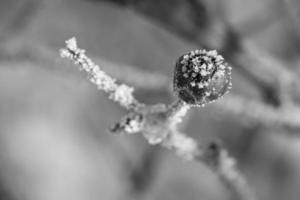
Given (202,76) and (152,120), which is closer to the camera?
(202,76)

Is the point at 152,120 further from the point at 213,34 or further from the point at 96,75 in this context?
the point at 213,34

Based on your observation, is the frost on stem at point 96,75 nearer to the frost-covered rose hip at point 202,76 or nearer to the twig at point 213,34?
the frost-covered rose hip at point 202,76

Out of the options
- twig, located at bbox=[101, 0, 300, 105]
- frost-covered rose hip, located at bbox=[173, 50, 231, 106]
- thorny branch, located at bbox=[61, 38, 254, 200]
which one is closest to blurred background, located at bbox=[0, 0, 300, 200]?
twig, located at bbox=[101, 0, 300, 105]

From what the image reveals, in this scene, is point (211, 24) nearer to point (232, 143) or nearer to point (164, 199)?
point (232, 143)

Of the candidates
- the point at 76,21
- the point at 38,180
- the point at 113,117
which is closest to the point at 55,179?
the point at 38,180

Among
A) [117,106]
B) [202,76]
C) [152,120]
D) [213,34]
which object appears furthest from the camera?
[117,106]

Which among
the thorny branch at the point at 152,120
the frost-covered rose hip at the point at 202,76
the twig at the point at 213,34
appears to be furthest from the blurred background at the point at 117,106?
the frost-covered rose hip at the point at 202,76

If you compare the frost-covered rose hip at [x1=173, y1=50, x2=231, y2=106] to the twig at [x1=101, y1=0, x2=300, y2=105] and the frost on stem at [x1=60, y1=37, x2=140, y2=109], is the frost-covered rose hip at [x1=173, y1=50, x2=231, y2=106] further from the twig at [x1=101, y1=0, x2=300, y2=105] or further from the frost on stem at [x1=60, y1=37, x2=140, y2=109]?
the twig at [x1=101, y1=0, x2=300, y2=105]

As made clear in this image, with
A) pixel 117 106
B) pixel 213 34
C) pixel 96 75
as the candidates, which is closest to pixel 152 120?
pixel 96 75
